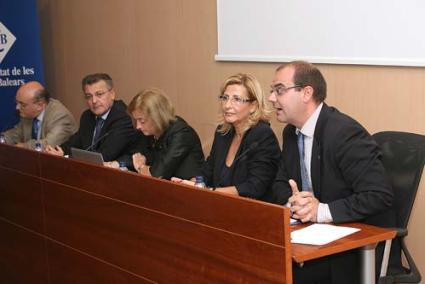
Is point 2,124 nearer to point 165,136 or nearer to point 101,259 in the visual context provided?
point 165,136

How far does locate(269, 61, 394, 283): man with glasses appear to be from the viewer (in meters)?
2.81

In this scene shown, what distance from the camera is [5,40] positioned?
6059 mm

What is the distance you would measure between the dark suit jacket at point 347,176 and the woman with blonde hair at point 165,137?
3.72ft

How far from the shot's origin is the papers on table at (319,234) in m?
2.53

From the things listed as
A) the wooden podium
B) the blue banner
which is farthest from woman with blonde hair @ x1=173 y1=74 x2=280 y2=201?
the blue banner

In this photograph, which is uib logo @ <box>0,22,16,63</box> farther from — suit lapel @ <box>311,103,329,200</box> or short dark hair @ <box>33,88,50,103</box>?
suit lapel @ <box>311,103,329,200</box>

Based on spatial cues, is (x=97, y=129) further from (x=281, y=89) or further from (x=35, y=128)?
(x=281, y=89)

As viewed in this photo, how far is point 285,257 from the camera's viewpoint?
7.63 ft

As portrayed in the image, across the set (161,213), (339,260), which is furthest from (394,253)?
(161,213)

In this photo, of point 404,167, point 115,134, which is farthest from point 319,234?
point 115,134

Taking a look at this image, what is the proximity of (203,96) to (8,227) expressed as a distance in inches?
65.8

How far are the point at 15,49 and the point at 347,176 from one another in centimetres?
411

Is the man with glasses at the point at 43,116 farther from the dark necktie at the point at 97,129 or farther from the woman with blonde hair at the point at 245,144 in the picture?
the woman with blonde hair at the point at 245,144

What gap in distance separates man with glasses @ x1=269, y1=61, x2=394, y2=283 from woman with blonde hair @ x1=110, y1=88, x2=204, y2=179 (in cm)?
98
